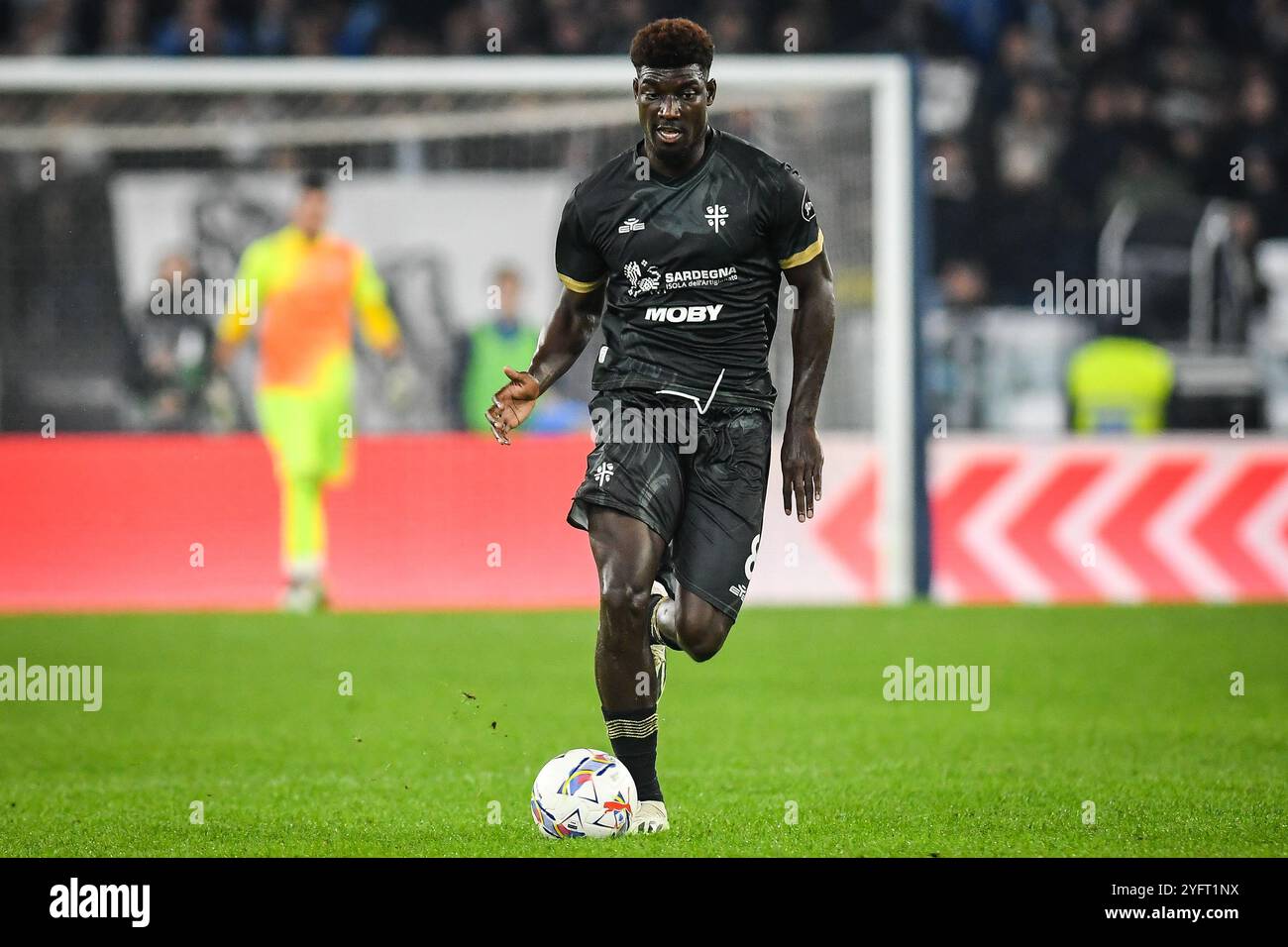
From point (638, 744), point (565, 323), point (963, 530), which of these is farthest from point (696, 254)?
Answer: point (963, 530)

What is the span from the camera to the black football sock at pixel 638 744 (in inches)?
262

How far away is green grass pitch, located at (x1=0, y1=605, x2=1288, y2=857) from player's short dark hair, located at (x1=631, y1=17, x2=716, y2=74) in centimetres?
245

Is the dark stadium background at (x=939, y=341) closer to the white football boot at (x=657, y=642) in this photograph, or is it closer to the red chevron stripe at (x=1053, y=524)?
the red chevron stripe at (x=1053, y=524)

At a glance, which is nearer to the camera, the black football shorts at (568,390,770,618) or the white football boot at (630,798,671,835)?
the white football boot at (630,798,671,835)

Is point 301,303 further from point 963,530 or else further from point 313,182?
point 963,530

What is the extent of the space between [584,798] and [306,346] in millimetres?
8440

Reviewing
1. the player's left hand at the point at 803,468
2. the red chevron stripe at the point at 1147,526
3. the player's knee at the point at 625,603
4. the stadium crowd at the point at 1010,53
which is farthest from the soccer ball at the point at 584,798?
the stadium crowd at the point at 1010,53

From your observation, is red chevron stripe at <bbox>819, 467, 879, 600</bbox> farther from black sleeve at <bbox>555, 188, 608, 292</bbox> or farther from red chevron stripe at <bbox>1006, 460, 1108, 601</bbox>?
black sleeve at <bbox>555, 188, 608, 292</bbox>

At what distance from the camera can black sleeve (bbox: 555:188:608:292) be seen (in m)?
6.86

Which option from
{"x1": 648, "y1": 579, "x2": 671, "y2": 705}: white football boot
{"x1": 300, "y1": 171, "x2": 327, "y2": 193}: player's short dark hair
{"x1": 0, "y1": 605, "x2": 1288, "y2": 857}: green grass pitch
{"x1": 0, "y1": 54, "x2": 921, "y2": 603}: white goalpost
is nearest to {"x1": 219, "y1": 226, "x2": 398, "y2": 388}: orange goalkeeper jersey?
{"x1": 300, "y1": 171, "x2": 327, "y2": 193}: player's short dark hair

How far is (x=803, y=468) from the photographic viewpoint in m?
6.64

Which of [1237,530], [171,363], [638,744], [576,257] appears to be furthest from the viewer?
[171,363]
